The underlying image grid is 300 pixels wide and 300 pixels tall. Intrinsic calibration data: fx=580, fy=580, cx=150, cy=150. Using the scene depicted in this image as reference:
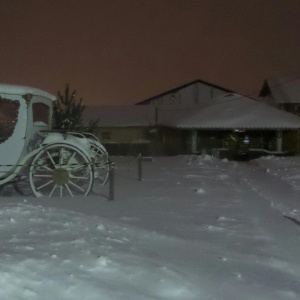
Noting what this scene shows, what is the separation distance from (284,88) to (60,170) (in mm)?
38765

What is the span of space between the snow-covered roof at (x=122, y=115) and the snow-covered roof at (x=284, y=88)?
10471 millimetres

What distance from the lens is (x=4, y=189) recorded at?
13.7 m

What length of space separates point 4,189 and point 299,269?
859 centimetres

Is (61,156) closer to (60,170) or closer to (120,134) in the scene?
(60,170)

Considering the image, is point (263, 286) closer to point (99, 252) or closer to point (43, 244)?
point (99, 252)

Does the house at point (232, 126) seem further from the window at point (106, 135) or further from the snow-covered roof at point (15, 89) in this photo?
the snow-covered roof at point (15, 89)

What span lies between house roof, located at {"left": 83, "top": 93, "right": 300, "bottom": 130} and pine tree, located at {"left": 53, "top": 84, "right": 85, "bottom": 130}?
11.9 m

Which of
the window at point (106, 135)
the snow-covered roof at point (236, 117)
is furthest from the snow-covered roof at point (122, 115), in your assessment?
the snow-covered roof at point (236, 117)

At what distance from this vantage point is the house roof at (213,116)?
128 ft

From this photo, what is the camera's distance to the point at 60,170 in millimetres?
12797

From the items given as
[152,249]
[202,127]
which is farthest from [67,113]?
[152,249]

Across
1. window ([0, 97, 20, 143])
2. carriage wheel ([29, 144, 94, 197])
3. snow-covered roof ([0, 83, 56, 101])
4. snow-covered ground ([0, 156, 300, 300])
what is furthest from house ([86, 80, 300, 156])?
snow-covered ground ([0, 156, 300, 300])

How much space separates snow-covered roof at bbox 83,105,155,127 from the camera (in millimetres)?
49909

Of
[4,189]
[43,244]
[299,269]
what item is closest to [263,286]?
[299,269]
